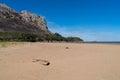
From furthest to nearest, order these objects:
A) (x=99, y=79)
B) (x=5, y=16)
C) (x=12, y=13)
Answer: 1. (x=12, y=13)
2. (x=5, y=16)
3. (x=99, y=79)

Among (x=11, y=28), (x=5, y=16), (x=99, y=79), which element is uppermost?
(x=5, y=16)

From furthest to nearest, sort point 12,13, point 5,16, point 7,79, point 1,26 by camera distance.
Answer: point 12,13
point 5,16
point 1,26
point 7,79

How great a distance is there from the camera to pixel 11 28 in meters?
167

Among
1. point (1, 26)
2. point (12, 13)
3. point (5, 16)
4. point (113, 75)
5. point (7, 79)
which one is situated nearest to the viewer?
point (7, 79)

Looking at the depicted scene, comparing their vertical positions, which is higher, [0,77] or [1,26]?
[1,26]

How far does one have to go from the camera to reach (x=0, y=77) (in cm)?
611

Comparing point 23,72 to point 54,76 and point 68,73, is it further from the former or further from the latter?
point 68,73

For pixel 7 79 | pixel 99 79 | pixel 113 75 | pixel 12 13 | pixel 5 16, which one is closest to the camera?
pixel 7 79

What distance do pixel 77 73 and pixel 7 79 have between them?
9.72ft

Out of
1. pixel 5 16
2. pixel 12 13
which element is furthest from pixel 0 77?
pixel 12 13

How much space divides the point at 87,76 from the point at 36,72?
204 cm

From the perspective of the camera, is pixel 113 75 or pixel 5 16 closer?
pixel 113 75

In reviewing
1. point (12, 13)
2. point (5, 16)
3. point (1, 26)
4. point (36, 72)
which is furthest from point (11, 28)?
point (36, 72)

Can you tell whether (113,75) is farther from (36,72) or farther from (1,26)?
(1,26)
